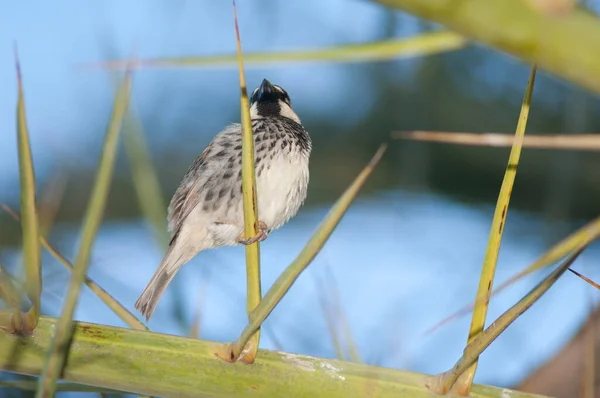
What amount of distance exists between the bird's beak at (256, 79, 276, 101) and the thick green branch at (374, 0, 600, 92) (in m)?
2.28

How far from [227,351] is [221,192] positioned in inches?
60.5

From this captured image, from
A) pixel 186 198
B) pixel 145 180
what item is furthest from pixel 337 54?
pixel 186 198

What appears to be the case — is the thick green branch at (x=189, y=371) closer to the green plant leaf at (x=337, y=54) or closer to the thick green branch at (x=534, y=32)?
the green plant leaf at (x=337, y=54)

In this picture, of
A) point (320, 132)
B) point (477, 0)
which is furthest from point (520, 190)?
point (477, 0)

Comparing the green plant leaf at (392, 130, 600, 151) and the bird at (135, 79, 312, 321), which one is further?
the bird at (135, 79, 312, 321)

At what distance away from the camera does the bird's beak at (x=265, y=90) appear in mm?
2784

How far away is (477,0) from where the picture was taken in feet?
1.68

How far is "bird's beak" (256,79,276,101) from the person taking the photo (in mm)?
2784

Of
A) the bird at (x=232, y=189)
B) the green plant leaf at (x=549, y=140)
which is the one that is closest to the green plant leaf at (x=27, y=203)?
the green plant leaf at (x=549, y=140)

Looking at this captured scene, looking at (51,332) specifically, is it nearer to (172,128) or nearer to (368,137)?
(172,128)

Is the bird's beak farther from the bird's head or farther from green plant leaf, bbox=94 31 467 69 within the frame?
green plant leaf, bbox=94 31 467 69

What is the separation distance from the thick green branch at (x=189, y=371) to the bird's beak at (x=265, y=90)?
6.43 feet

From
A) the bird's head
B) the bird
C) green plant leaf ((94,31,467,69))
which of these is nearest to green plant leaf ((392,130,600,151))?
green plant leaf ((94,31,467,69))

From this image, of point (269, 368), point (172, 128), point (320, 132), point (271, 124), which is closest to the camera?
point (269, 368)
